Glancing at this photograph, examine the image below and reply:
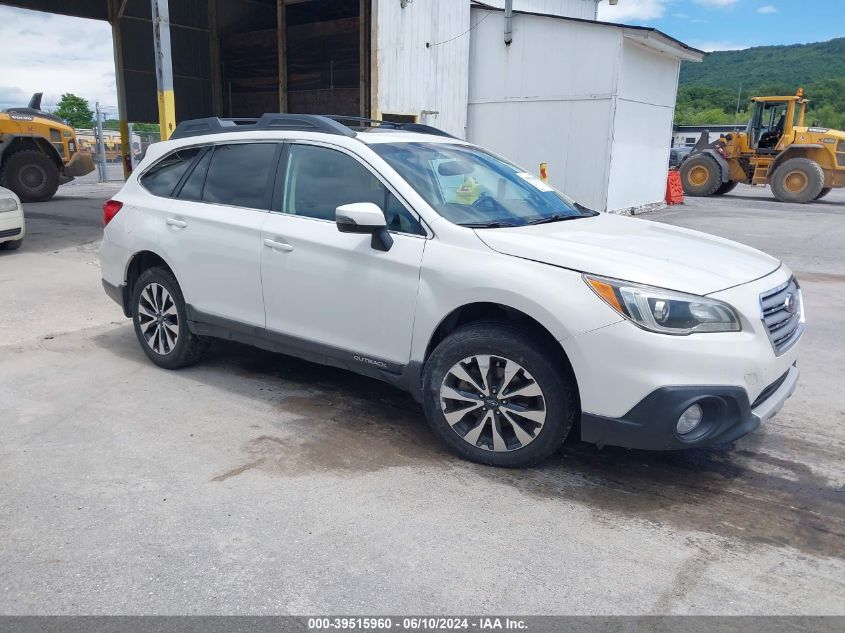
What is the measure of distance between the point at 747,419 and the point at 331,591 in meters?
2.05

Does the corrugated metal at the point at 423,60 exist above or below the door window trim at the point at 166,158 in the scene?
above

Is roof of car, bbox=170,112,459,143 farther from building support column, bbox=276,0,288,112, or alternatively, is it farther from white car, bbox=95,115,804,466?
building support column, bbox=276,0,288,112

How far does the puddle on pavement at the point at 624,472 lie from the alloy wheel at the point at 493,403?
0.60 ft

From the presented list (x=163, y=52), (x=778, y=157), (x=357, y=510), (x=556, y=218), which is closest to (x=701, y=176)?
(x=778, y=157)

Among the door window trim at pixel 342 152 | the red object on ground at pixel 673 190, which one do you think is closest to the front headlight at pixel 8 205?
the door window trim at pixel 342 152

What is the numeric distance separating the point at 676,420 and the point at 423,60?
43.5 feet

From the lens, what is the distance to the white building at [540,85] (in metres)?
14.6

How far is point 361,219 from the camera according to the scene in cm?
375

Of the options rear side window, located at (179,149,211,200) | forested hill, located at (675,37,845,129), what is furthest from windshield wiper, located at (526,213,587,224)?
forested hill, located at (675,37,845,129)

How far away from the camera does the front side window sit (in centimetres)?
397

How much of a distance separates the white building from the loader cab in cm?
502

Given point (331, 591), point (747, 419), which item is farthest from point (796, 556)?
point (331, 591)

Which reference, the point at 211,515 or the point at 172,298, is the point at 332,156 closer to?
the point at 172,298

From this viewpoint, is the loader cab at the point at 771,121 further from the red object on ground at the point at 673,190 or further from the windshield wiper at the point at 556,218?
the windshield wiper at the point at 556,218
